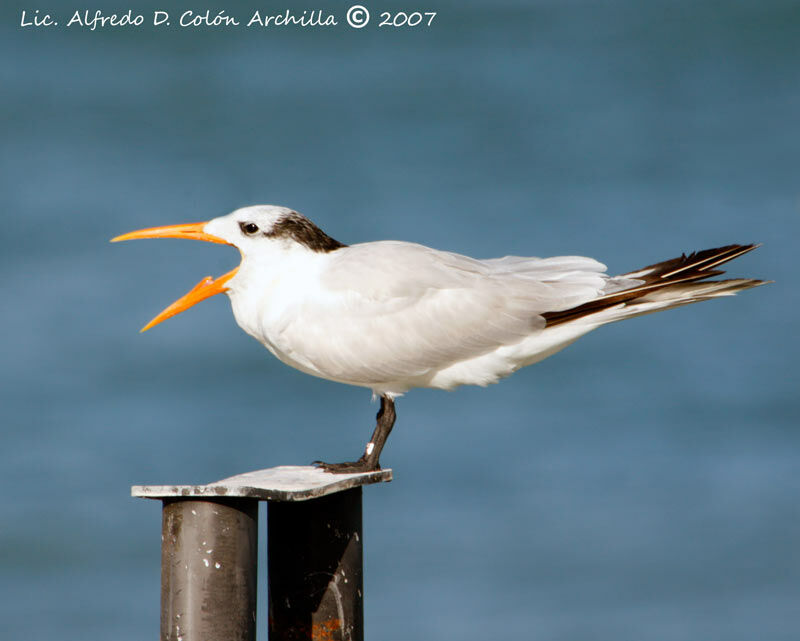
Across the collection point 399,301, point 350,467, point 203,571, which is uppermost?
point 399,301

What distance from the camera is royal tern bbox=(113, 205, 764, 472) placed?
6016 mm

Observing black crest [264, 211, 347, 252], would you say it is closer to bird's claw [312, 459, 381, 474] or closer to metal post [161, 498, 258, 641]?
bird's claw [312, 459, 381, 474]

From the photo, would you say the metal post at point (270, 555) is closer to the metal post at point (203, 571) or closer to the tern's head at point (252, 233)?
the metal post at point (203, 571)

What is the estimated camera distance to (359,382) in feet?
20.4

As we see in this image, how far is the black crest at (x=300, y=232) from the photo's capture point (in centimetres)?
612

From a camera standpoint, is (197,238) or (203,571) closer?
(203,571)

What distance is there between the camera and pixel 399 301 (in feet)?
20.1

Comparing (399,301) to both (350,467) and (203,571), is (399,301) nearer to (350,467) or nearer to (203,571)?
(350,467)

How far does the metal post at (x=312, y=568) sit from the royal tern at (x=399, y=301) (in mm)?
500

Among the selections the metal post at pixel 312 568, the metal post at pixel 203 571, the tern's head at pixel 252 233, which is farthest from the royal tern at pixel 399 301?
the metal post at pixel 203 571

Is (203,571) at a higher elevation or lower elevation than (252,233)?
lower

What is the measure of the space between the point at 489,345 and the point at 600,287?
2.04 feet

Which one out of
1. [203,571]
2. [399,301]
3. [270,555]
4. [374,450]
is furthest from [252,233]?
[203,571]

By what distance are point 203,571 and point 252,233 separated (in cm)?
189
